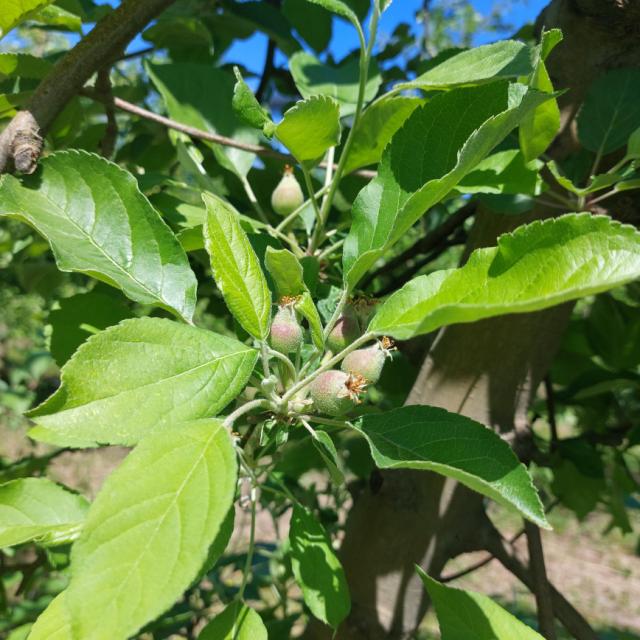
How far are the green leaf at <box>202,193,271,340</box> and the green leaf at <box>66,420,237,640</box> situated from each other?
0.13m

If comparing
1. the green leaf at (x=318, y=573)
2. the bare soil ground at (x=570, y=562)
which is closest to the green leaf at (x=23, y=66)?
the green leaf at (x=318, y=573)

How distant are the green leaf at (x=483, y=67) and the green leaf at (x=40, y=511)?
643 millimetres

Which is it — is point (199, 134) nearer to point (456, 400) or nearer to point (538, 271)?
point (456, 400)

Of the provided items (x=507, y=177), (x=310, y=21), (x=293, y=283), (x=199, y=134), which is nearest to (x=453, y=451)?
(x=293, y=283)

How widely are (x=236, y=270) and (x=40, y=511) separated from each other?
419 mm

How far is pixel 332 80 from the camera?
1137mm

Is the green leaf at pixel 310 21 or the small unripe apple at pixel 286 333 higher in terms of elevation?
the green leaf at pixel 310 21

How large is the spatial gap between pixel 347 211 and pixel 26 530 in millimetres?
680

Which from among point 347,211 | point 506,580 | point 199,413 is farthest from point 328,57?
point 506,580

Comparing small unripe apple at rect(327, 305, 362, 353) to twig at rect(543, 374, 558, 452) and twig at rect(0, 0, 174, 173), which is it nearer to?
twig at rect(0, 0, 174, 173)

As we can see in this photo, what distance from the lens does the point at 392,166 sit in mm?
710

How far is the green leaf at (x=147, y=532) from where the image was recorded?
45 cm

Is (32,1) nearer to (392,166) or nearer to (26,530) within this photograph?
(392,166)

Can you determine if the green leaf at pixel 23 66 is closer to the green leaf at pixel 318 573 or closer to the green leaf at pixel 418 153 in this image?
the green leaf at pixel 418 153
